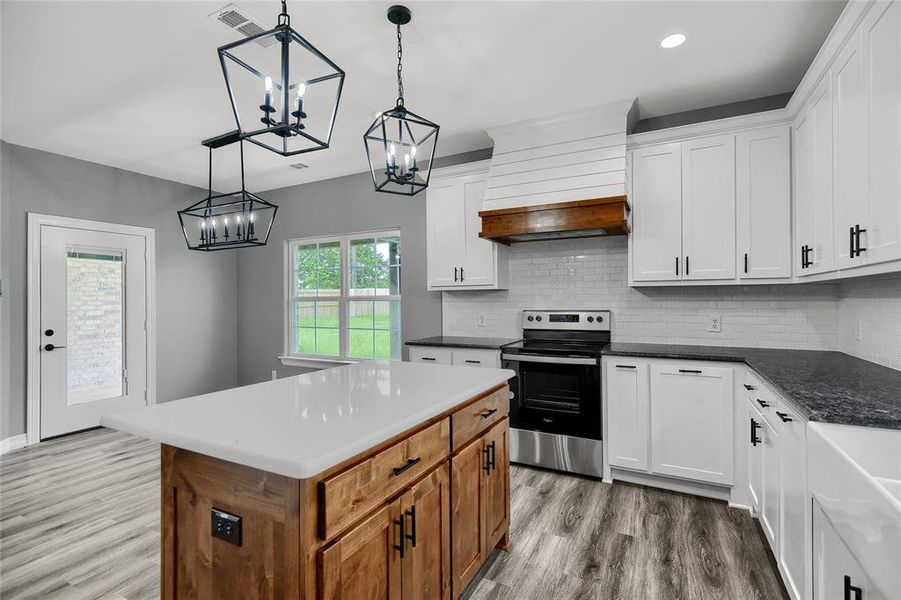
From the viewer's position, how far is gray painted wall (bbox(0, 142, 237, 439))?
3969 millimetres

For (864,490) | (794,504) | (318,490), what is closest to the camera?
(864,490)

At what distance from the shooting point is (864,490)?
100 cm

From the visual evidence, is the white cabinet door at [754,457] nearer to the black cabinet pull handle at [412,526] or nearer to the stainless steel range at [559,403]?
the stainless steel range at [559,403]

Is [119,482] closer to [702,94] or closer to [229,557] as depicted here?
[229,557]

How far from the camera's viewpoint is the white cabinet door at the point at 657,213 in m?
3.17

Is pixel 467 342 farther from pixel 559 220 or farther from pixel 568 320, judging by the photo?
pixel 559 220

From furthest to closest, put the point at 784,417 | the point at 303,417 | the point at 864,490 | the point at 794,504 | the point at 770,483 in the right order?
the point at 770,483
the point at 784,417
the point at 794,504
the point at 303,417
the point at 864,490

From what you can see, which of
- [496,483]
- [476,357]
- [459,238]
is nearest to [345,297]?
[459,238]

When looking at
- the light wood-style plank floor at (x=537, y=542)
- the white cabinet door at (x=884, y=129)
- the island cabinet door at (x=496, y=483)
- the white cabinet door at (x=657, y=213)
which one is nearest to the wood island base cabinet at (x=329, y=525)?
the island cabinet door at (x=496, y=483)

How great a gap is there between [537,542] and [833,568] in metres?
1.38

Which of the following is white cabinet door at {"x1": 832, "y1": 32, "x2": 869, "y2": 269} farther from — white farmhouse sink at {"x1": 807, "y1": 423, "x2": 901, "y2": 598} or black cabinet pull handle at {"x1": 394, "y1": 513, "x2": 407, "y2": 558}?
black cabinet pull handle at {"x1": 394, "y1": 513, "x2": 407, "y2": 558}

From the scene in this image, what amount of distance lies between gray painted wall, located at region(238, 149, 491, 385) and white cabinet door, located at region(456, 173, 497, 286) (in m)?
0.47

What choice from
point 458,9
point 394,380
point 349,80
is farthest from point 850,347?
point 349,80

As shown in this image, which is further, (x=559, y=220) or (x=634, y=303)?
(x=634, y=303)
